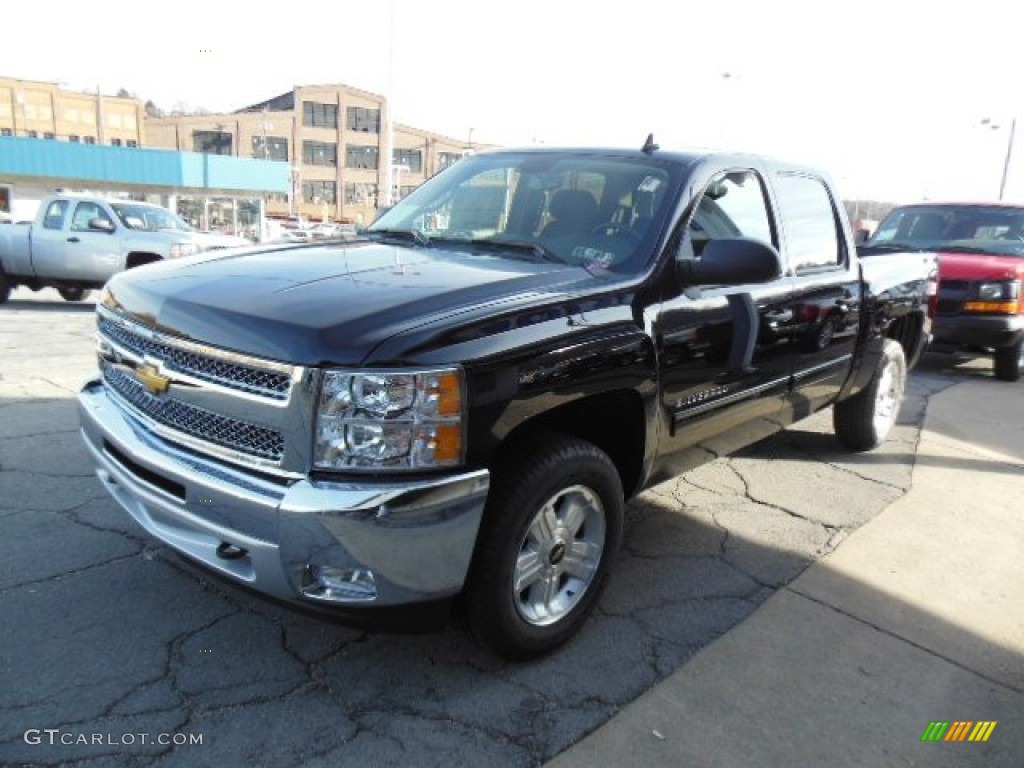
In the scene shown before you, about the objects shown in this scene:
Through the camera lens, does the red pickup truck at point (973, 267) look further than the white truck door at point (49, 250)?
No

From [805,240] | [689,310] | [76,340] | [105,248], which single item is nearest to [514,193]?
[689,310]

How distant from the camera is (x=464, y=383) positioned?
7.66 ft

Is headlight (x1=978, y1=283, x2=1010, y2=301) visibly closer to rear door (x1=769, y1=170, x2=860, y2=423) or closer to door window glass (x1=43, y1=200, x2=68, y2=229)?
rear door (x1=769, y1=170, x2=860, y2=423)

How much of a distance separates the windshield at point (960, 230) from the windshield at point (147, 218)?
10.3 m

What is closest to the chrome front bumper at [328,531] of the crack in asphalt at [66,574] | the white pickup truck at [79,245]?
the crack in asphalt at [66,574]

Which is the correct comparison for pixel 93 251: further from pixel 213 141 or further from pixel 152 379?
pixel 213 141

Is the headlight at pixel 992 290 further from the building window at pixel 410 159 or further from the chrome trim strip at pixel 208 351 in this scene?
the building window at pixel 410 159

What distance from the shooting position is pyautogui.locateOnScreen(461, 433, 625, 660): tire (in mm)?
2531

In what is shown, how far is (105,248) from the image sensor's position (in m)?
11.8

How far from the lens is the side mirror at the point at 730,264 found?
313 cm

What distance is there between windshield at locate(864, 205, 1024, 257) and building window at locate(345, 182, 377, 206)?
283 ft

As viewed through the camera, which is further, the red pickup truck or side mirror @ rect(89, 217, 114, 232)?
side mirror @ rect(89, 217, 114, 232)

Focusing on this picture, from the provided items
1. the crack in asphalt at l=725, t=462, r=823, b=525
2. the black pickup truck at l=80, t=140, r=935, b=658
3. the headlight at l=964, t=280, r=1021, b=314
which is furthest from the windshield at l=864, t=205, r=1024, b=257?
the black pickup truck at l=80, t=140, r=935, b=658

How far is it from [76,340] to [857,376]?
787 centimetres
